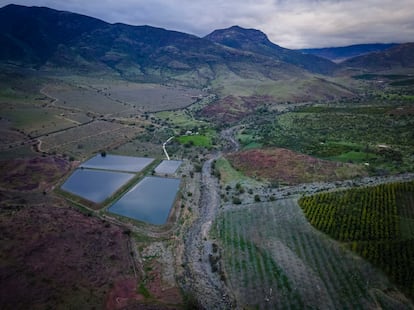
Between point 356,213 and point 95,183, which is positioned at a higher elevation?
point 356,213

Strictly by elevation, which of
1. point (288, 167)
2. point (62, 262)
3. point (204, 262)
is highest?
point (288, 167)

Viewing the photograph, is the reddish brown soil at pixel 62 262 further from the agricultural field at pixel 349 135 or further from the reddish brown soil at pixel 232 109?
the reddish brown soil at pixel 232 109

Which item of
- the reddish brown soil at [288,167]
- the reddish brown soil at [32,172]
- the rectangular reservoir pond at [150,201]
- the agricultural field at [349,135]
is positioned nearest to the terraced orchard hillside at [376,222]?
the reddish brown soil at [288,167]

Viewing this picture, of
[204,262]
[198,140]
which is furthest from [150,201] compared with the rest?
[198,140]

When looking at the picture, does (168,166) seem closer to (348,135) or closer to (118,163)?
(118,163)

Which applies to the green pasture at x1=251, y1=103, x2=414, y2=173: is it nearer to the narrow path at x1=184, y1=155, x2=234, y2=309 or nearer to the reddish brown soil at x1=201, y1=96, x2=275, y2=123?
the reddish brown soil at x1=201, y1=96, x2=275, y2=123

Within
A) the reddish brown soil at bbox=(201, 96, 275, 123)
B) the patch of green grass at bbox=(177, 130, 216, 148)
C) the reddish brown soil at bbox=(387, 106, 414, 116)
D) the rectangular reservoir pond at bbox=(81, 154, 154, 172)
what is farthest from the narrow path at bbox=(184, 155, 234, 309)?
the reddish brown soil at bbox=(387, 106, 414, 116)
